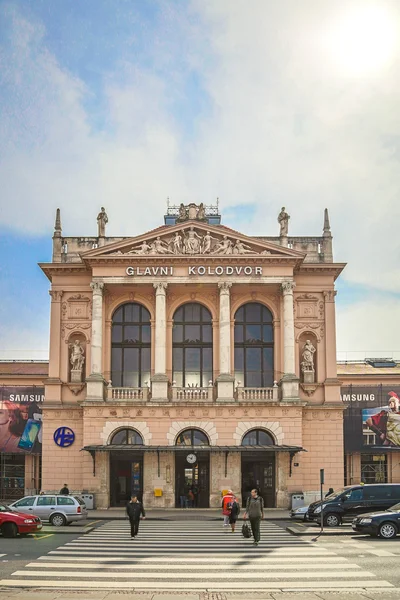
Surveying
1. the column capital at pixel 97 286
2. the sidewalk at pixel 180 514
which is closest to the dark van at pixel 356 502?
the sidewalk at pixel 180 514

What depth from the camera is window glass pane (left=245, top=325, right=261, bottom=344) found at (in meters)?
52.7

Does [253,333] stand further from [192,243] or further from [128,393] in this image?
[128,393]

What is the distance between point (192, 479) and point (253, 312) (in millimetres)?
11421

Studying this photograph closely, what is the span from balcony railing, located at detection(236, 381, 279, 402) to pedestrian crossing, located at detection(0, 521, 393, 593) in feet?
60.9

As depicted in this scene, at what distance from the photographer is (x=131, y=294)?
52.8 metres

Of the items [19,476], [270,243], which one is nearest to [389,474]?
[270,243]

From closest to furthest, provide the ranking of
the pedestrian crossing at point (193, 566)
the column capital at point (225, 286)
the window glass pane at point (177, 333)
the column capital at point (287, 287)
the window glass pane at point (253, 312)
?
1. the pedestrian crossing at point (193, 566)
2. the column capital at point (225, 286)
3. the column capital at point (287, 287)
4. the window glass pane at point (177, 333)
5. the window glass pane at point (253, 312)

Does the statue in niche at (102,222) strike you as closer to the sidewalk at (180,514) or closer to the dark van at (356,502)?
the sidewalk at (180,514)

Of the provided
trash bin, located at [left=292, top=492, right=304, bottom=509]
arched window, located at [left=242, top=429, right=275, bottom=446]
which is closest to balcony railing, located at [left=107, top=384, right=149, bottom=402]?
arched window, located at [left=242, top=429, right=275, bottom=446]

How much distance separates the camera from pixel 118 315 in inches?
A: 2090

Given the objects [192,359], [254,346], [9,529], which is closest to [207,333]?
[192,359]

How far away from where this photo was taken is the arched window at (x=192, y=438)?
164 ft

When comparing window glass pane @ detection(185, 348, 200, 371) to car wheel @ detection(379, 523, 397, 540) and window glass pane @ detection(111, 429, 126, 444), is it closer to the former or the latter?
window glass pane @ detection(111, 429, 126, 444)

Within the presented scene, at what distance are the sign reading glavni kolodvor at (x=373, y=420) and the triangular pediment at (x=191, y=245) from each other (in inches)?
576
